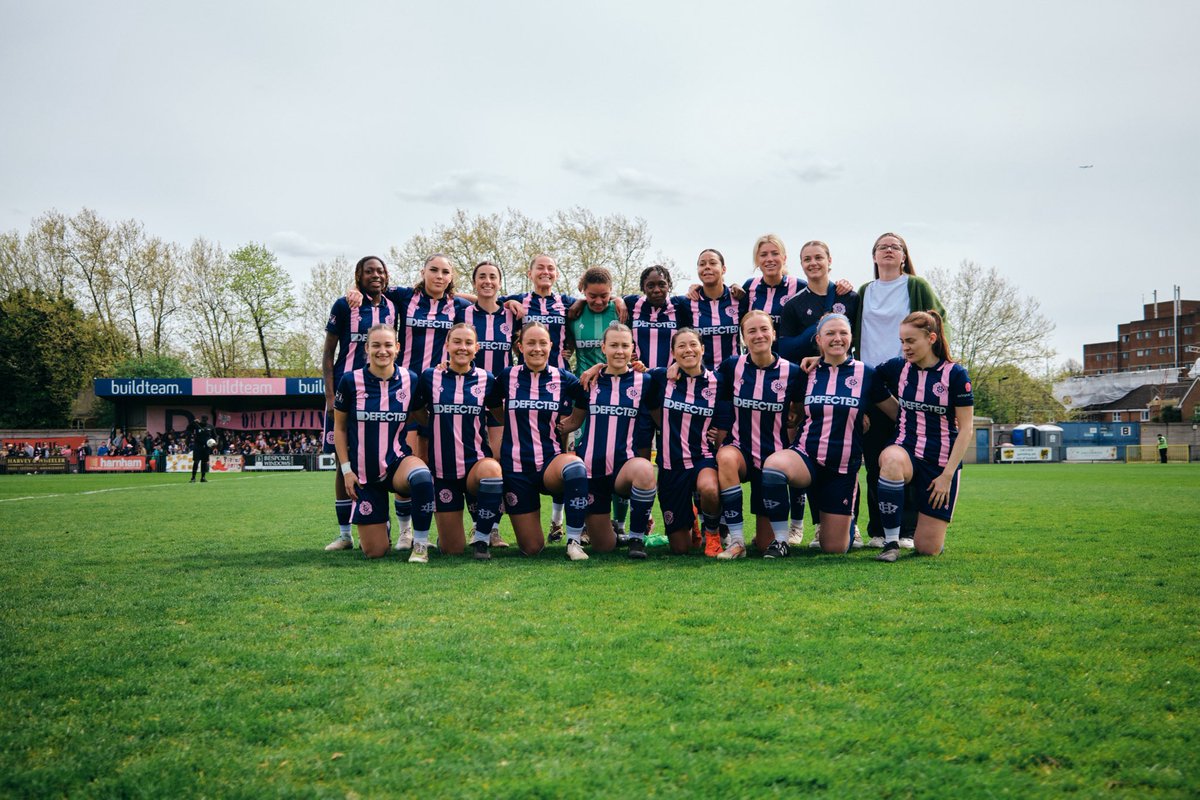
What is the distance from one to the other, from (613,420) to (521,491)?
34.5 inches

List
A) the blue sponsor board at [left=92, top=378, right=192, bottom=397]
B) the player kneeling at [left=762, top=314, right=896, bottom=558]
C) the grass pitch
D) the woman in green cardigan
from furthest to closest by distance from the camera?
the blue sponsor board at [left=92, top=378, right=192, bottom=397]
the woman in green cardigan
the player kneeling at [left=762, top=314, right=896, bottom=558]
the grass pitch

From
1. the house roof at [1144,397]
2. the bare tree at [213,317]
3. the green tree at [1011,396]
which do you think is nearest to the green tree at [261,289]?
the bare tree at [213,317]

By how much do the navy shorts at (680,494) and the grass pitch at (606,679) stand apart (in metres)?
0.63

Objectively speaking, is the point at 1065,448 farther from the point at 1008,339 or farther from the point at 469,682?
the point at 469,682

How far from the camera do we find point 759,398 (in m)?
6.08

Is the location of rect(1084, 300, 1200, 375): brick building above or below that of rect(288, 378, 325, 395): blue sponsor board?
above

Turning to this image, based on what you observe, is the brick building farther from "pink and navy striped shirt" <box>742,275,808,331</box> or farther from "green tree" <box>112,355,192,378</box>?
"pink and navy striped shirt" <box>742,275,808,331</box>

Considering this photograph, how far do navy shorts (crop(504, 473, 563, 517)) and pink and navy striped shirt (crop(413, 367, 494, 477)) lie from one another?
0.35 meters

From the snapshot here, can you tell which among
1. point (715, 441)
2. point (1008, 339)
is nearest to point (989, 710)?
point (715, 441)

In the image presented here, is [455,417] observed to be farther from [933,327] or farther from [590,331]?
[933,327]

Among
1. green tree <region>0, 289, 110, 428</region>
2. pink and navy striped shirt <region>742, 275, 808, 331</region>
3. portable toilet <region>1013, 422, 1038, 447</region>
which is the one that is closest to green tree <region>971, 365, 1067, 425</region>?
portable toilet <region>1013, 422, 1038, 447</region>

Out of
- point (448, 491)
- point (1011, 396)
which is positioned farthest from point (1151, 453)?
point (448, 491)

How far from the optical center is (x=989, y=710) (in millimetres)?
2660

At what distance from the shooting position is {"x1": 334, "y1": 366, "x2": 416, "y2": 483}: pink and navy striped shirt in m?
6.05
